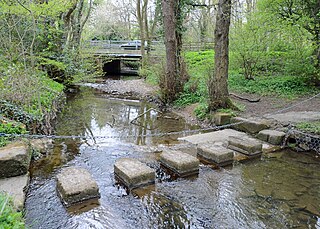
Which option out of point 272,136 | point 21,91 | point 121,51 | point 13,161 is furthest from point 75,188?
point 121,51

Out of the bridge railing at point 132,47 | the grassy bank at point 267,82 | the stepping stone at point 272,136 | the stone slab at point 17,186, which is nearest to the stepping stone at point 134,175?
the stone slab at point 17,186

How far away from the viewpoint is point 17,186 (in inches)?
142

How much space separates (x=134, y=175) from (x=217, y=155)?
1.60 metres

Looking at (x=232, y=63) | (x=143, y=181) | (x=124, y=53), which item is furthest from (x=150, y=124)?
(x=124, y=53)

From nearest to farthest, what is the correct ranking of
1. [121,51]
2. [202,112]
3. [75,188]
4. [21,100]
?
1. [75,188]
2. [21,100]
3. [202,112]
4. [121,51]

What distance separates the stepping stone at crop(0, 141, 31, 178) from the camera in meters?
3.79

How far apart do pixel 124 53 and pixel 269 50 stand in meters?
15.0

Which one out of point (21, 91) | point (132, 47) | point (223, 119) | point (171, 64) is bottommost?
point (223, 119)

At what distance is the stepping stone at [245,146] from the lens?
510 centimetres

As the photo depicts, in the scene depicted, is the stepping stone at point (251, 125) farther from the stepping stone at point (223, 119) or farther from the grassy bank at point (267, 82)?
the grassy bank at point (267, 82)

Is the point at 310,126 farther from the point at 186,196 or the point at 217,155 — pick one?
the point at 186,196

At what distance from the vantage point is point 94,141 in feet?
20.3

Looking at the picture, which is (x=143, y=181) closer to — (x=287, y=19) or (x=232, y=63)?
(x=287, y=19)

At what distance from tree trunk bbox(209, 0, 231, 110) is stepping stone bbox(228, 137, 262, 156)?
7.47ft
